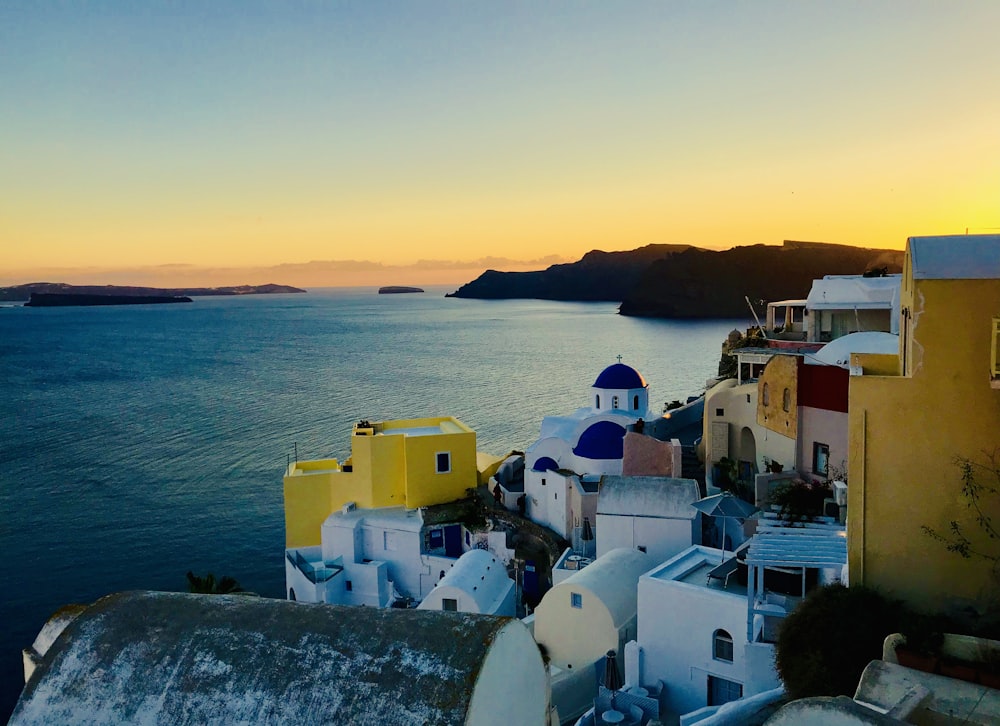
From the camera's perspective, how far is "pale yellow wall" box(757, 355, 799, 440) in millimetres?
17984

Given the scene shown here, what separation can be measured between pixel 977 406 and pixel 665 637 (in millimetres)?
7298

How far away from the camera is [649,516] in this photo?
18281 millimetres

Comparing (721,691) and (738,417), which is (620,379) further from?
(721,691)

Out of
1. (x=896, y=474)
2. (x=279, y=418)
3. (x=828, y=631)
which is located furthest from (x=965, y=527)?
(x=279, y=418)

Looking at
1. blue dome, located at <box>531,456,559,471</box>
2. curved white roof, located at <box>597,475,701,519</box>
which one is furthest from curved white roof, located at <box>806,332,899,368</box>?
blue dome, located at <box>531,456,559,471</box>

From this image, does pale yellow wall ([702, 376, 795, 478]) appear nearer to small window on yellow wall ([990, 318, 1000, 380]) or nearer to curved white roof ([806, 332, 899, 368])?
curved white roof ([806, 332, 899, 368])

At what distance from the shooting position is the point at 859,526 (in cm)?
898

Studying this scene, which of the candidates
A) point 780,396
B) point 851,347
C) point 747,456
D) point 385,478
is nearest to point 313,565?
point 385,478

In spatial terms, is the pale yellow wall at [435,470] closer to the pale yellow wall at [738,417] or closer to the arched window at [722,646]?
the pale yellow wall at [738,417]

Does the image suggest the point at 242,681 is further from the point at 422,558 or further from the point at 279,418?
the point at 279,418

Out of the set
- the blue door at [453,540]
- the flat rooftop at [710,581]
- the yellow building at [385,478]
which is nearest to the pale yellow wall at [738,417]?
the flat rooftop at [710,581]

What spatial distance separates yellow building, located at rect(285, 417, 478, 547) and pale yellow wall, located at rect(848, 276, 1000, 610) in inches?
621

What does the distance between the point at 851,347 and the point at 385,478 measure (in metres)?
13.2

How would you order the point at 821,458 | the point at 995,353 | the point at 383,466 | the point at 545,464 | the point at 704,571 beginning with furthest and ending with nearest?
the point at 545,464 < the point at 383,466 < the point at 821,458 < the point at 704,571 < the point at 995,353
